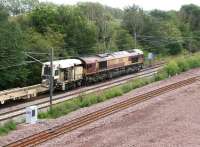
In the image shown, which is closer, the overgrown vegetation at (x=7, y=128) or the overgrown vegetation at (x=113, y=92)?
the overgrown vegetation at (x=7, y=128)

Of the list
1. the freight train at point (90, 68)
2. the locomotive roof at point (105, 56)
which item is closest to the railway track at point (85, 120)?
the freight train at point (90, 68)

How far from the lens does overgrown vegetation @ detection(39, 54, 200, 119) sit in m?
35.6

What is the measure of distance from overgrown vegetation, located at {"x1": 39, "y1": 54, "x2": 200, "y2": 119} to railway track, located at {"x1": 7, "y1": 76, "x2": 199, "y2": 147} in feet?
8.89

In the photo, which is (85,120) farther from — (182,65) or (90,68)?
(182,65)

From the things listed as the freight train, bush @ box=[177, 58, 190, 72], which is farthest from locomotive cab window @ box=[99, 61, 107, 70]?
bush @ box=[177, 58, 190, 72]

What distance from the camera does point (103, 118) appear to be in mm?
32344

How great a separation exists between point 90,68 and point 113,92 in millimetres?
8572

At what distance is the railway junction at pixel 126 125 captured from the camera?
25.3 meters

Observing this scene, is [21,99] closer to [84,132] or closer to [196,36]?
[84,132]

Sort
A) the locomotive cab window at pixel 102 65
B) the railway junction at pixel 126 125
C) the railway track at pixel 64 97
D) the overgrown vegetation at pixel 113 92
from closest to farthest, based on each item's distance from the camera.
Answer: the railway junction at pixel 126 125 → the overgrown vegetation at pixel 113 92 → the railway track at pixel 64 97 → the locomotive cab window at pixel 102 65

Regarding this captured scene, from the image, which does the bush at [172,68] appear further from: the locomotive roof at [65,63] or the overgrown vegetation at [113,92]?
the locomotive roof at [65,63]

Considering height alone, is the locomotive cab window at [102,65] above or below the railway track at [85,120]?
above

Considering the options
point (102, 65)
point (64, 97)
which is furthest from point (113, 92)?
point (102, 65)

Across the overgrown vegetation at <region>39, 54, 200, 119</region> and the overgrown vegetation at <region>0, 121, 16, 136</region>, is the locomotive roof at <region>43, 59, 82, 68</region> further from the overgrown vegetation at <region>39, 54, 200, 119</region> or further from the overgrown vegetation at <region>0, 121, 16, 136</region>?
the overgrown vegetation at <region>0, 121, 16, 136</region>
